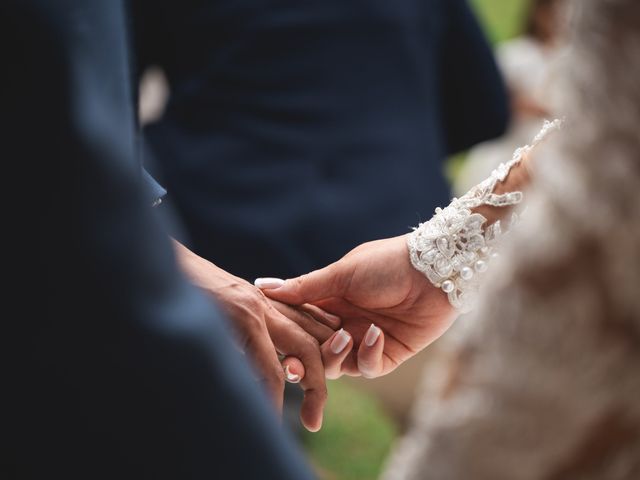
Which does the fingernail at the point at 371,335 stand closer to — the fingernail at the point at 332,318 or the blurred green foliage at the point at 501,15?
the fingernail at the point at 332,318

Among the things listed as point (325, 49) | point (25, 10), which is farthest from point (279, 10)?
point (25, 10)

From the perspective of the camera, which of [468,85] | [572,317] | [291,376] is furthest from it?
[468,85]

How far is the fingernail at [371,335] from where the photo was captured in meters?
1.64

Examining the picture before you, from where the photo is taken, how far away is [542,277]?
27.3 inches

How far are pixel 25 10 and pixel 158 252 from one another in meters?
0.22

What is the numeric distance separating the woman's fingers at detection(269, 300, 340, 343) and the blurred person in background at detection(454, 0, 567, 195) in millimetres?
2924

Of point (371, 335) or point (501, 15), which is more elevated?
point (501, 15)

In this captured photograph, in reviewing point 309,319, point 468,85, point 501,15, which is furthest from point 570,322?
point 501,15

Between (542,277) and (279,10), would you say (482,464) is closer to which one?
(542,277)

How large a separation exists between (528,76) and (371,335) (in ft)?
11.6

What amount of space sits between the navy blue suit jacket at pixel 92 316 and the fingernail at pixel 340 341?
80 centimetres

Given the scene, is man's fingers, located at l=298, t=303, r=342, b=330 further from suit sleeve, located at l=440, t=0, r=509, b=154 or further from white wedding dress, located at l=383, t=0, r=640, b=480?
suit sleeve, located at l=440, t=0, r=509, b=154

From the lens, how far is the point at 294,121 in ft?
9.03

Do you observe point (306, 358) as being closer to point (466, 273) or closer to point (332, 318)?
point (332, 318)
